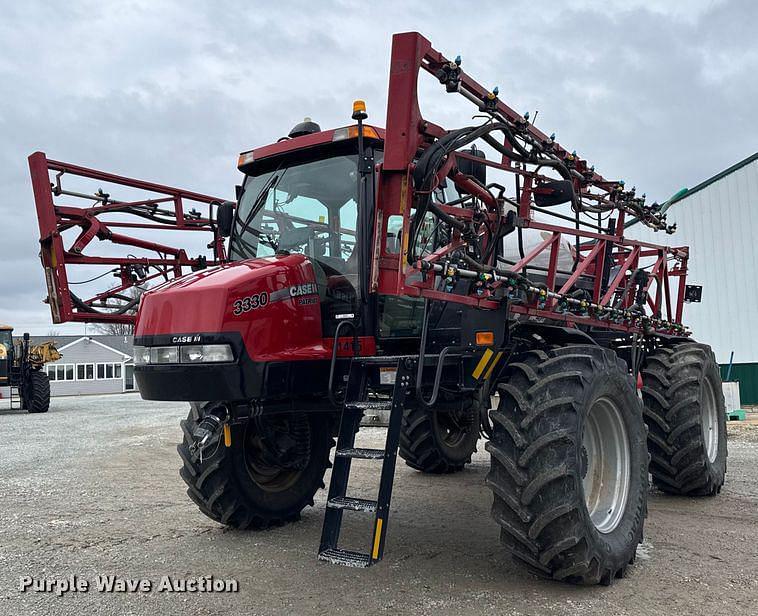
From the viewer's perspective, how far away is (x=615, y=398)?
188 inches

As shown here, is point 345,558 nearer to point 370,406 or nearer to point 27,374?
point 370,406

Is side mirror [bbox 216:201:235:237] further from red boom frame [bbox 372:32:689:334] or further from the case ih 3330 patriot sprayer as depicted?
red boom frame [bbox 372:32:689:334]

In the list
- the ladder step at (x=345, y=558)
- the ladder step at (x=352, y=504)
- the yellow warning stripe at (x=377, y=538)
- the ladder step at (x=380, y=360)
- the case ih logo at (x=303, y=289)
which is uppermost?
the case ih logo at (x=303, y=289)

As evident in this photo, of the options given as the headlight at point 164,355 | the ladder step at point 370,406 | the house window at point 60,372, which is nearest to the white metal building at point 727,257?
the ladder step at point 370,406

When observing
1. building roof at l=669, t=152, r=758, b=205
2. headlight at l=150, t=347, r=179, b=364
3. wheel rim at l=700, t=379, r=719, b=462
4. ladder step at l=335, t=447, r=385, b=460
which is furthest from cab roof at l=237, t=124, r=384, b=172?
building roof at l=669, t=152, r=758, b=205

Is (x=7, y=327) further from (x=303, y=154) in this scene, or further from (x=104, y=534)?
(x=303, y=154)

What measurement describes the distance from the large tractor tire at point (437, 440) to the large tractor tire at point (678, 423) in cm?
184

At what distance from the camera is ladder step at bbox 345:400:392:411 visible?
423cm

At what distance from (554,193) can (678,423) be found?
8.76 ft

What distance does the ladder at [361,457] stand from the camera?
3.94 meters

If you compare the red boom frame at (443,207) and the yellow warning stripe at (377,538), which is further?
the red boom frame at (443,207)

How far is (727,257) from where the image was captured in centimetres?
2067

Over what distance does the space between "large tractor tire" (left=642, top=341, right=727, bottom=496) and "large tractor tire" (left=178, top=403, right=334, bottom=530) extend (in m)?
3.21

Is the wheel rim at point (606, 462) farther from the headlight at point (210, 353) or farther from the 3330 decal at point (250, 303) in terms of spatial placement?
the headlight at point (210, 353)
